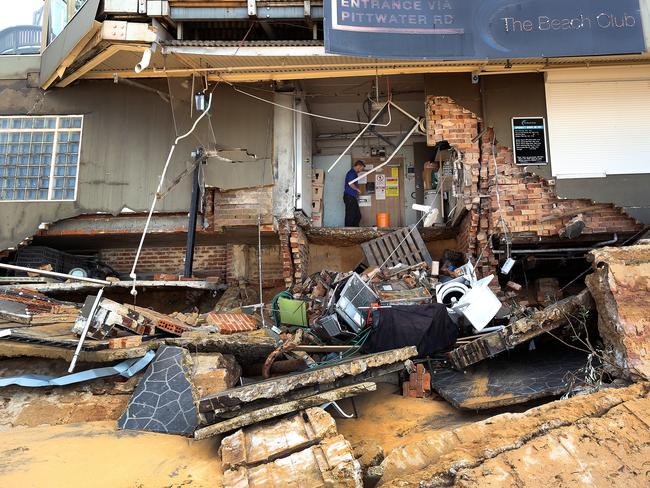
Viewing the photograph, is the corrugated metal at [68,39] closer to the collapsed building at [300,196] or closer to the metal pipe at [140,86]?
the collapsed building at [300,196]

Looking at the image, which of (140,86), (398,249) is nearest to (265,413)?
(398,249)

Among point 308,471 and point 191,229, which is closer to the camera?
point 308,471

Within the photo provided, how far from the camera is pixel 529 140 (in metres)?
9.48

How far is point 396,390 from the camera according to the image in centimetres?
714

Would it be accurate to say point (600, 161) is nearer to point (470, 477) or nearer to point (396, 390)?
point (396, 390)

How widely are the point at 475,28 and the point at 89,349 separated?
7553mm

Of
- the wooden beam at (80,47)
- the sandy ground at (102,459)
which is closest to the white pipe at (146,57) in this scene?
the wooden beam at (80,47)

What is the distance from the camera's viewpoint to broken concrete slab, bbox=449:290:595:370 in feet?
21.5

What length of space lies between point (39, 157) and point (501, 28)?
9.24 metres

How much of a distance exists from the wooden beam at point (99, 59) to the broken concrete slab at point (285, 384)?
20.9ft

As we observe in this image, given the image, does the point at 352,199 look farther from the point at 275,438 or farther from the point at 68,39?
the point at 275,438

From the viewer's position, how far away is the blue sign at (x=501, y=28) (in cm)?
826

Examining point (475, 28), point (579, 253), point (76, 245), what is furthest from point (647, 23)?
point (76, 245)

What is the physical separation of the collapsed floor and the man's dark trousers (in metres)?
2.58
